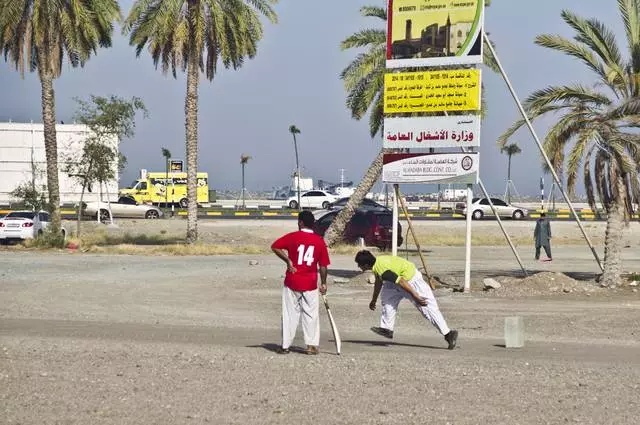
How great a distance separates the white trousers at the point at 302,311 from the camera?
12.0 metres

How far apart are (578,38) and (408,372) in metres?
14.5

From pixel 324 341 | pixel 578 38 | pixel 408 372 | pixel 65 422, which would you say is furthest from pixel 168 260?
pixel 65 422

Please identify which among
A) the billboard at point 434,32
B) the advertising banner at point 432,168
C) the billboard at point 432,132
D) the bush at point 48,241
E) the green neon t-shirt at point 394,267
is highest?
the billboard at point 434,32

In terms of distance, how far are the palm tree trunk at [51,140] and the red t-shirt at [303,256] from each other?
26733mm

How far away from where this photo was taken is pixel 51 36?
36031 mm

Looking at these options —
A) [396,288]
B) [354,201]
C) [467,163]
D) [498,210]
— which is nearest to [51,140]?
[354,201]

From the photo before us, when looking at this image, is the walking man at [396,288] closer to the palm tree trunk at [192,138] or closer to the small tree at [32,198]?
the palm tree trunk at [192,138]

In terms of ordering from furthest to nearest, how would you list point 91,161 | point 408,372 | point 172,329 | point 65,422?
point 91,161 → point 172,329 → point 408,372 → point 65,422

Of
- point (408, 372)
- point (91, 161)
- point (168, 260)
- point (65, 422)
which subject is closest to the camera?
point (65, 422)

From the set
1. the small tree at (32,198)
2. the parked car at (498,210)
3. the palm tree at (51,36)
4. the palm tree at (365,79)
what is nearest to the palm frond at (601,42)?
the palm tree at (365,79)

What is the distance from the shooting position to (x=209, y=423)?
27.3ft

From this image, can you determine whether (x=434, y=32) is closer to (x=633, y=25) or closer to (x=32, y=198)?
(x=633, y=25)

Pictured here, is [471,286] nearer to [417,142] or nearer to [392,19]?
[417,142]

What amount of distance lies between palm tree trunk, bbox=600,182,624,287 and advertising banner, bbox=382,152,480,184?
3114 millimetres
